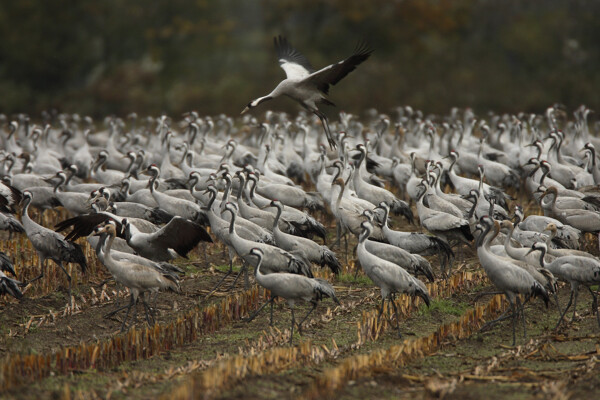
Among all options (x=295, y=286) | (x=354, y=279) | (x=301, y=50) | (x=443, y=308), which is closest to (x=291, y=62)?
(x=354, y=279)

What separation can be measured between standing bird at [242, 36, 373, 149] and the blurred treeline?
1750 centimetres

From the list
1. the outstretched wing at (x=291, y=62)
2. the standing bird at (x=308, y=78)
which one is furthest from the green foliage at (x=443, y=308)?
the outstretched wing at (x=291, y=62)

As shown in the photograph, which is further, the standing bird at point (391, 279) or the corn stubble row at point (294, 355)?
the standing bird at point (391, 279)

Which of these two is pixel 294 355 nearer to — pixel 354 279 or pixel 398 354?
pixel 398 354

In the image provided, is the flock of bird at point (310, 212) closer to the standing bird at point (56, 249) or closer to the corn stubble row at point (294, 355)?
the standing bird at point (56, 249)

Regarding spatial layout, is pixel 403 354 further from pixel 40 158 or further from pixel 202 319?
pixel 40 158

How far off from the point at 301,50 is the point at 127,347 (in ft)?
81.5

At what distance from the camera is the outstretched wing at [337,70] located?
27.8 ft

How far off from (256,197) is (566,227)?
13.1 feet

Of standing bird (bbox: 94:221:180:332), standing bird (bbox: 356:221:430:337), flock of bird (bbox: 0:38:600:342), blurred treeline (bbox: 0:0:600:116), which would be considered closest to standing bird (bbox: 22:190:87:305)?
flock of bird (bbox: 0:38:600:342)

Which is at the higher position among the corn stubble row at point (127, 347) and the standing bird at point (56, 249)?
the standing bird at point (56, 249)

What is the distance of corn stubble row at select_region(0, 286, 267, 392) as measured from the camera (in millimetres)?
5746

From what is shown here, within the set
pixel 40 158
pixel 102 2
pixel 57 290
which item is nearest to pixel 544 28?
pixel 102 2

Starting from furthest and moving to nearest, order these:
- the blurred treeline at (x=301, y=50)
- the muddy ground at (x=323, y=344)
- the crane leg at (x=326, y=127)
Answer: the blurred treeline at (x=301, y=50) → the crane leg at (x=326, y=127) → the muddy ground at (x=323, y=344)
